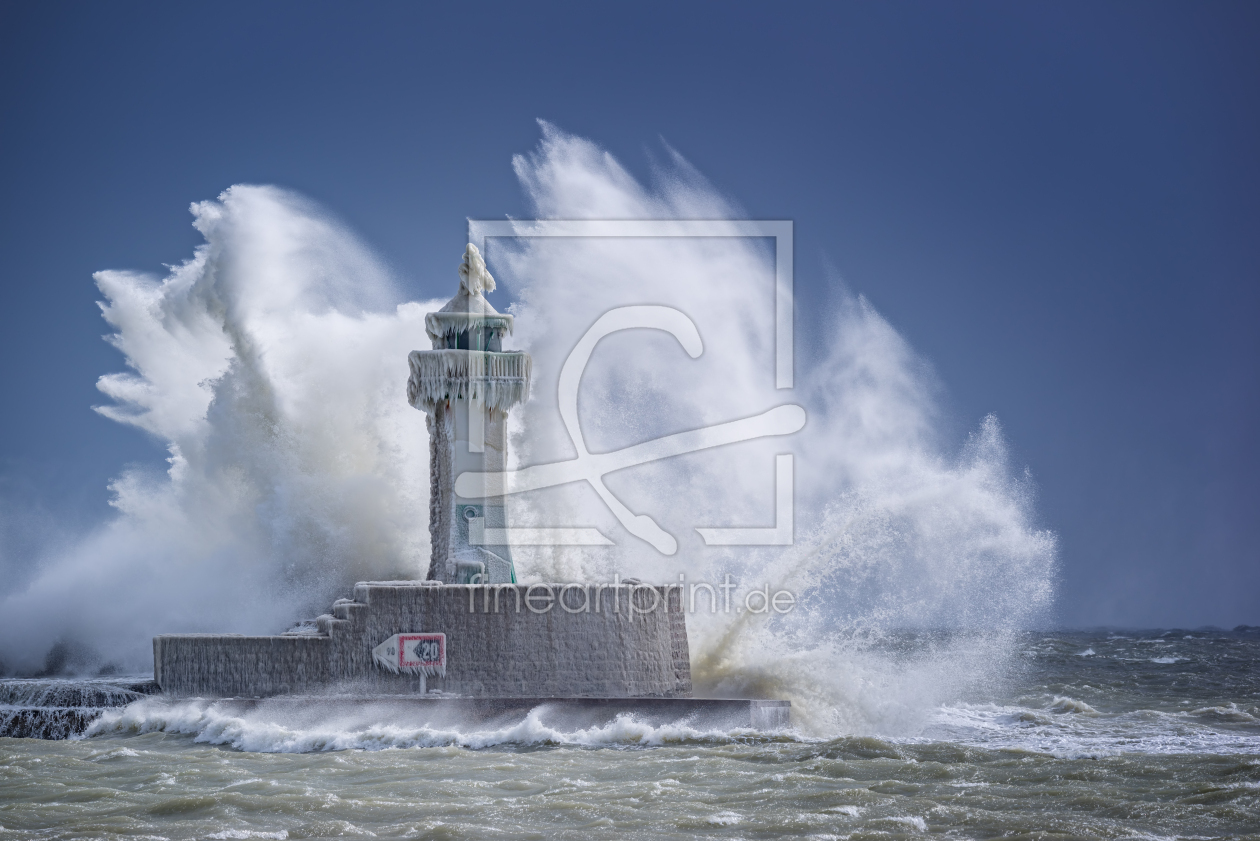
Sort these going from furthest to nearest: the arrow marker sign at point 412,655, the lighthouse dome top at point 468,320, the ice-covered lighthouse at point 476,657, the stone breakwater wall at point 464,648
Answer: the lighthouse dome top at point 468,320 < the arrow marker sign at point 412,655 < the stone breakwater wall at point 464,648 < the ice-covered lighthouse at point 476,657

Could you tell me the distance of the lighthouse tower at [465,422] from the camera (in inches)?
731

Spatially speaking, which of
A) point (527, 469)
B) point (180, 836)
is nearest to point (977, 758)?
point (180, 836)

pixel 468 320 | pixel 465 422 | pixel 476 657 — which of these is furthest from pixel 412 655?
pixel 468 320

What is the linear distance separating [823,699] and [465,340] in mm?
10059

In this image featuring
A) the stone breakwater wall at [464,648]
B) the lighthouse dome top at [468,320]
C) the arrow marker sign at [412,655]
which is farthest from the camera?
the lighthouse dome top at [468,320]

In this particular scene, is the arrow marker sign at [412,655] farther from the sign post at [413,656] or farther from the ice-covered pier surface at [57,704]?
the ice-covered pier surface at [57,704]

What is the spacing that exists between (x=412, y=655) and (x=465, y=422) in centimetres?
546

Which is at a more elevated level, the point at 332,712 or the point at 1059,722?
the point at 332,712

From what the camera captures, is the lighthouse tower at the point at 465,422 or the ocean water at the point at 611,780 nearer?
the ocean water at the point at 611,780

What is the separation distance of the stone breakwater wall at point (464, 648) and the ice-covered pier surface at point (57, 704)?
0.58 metres

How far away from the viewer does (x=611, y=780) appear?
11.2 m

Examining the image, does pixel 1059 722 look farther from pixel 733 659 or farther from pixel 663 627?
pixel 663 627

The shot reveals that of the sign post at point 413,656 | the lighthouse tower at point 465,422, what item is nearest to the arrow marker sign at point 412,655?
the sign post at point 413,656

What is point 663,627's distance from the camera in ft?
51.4
